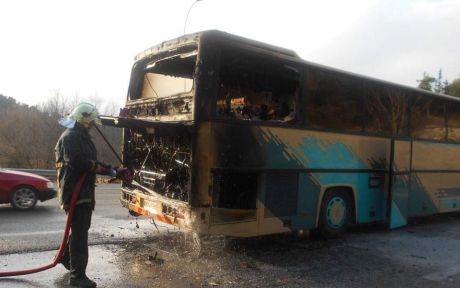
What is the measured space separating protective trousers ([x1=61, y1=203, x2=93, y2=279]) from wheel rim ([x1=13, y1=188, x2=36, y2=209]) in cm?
598

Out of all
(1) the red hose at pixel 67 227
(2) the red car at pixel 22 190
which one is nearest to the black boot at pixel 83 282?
(1) the red hose at pixel 67 227

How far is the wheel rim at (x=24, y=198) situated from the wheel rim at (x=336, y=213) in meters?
6.80

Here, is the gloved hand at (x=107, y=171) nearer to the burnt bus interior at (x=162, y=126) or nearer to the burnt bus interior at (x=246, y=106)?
the burnt bus interior at (x=162, y=126)

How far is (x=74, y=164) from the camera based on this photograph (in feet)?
17.4

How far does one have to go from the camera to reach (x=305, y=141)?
314 inches

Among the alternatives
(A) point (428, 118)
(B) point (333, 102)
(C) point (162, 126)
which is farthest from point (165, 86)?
(A) point (428, 118)

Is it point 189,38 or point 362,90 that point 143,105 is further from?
point 362,90

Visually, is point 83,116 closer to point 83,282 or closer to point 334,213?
point 83,282

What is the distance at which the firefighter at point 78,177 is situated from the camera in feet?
17.4

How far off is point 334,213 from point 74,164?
5243 millimetres

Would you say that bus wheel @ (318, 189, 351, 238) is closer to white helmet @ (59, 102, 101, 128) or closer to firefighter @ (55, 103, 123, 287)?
firefighter @ (55, 103, 123, 287)

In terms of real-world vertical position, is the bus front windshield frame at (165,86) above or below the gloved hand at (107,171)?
above

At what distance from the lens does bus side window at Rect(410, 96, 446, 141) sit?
1063 centimetres

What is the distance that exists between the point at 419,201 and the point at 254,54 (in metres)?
6.01
